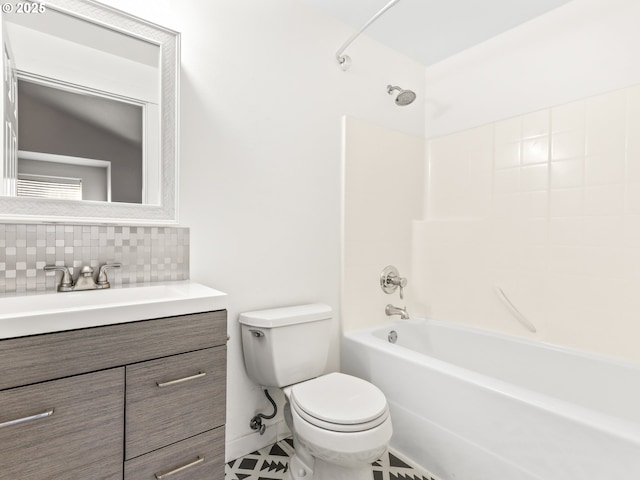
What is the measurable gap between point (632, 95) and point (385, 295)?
1.66 metres

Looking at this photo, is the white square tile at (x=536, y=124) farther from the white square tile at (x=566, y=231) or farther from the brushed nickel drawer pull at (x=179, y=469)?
the brushed nickel drawer pull at (x=179, y=469)

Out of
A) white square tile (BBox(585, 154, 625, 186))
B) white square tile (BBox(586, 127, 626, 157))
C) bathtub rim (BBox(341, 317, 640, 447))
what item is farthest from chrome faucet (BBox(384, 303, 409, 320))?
white square tile (BBox(586, 127, 626, 157))

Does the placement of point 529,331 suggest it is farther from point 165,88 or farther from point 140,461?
point 165,88

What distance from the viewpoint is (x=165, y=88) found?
4.62 feet

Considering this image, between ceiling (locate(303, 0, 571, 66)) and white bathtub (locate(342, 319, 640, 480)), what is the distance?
1891 mm

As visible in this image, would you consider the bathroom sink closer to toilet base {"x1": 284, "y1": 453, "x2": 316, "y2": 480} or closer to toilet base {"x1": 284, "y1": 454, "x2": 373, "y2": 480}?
toilet base {"x1": 284, "y1": 454, "x2": 373, "y2": 480}

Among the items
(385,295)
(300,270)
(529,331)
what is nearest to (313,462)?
(300,270)

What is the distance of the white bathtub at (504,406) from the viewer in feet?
3.63

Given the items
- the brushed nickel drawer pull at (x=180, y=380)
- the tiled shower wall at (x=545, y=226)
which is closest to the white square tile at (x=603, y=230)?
the tiled shower wall at (x=545, y=226)

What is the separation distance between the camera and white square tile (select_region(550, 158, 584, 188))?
1796mm

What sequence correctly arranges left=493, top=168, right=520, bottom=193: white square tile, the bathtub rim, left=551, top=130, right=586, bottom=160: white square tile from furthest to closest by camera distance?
1. left=493, top=168, right=520, bottom=193: white square tile
2. left=551, top=130, right=586, bottom=160: white square tile
3. the bathtub rim

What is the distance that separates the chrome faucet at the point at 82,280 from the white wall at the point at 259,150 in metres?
0.35

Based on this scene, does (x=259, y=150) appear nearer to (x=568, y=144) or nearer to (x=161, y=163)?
(x=161, y=163)

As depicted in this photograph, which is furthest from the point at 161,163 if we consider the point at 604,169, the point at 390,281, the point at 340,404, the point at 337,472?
the point at 604,169
